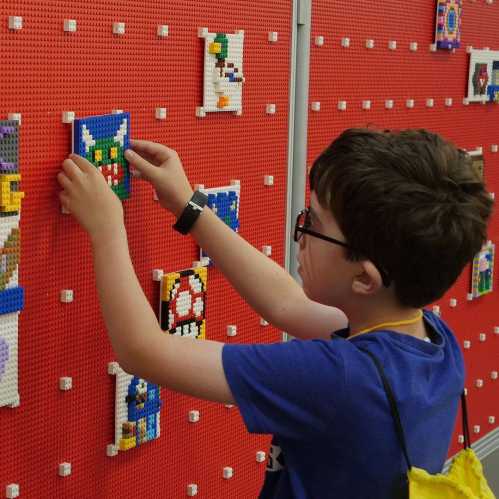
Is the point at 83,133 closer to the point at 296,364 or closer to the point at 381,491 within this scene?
the point at 296,364

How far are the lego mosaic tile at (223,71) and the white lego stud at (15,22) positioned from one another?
0.35 m

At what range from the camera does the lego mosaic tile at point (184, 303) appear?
1.56 m

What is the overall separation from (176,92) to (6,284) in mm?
390

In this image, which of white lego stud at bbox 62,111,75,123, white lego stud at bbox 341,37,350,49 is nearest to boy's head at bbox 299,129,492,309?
white lego stud at bbox 62,111,75,123

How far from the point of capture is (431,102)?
7.16 ft

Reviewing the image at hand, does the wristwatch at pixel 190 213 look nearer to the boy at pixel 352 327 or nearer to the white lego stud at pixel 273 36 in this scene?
the boy at pixel 352 327

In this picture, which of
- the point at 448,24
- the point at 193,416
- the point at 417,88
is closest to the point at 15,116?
the point at 193,416

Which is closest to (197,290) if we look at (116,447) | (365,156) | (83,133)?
(116,447)

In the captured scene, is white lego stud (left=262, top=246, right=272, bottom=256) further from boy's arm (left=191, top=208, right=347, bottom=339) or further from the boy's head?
the boy's head

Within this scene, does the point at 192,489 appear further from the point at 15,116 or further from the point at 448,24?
the point at 448,24

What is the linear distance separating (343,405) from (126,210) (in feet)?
Result: 1.47

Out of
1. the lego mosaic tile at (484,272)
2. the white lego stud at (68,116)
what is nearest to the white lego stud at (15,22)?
the white lego stud at (68,116)

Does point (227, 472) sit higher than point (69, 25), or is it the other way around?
point (69, 25)

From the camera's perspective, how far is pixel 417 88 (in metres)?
2.13
